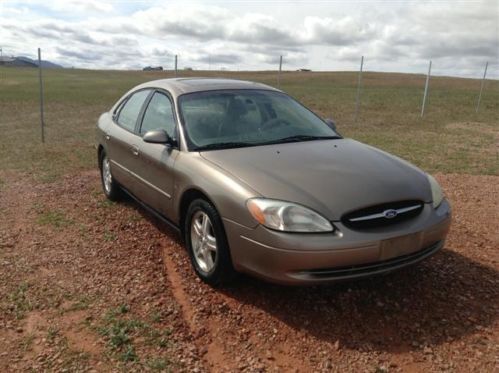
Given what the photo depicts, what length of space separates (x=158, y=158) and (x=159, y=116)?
1.83 feet

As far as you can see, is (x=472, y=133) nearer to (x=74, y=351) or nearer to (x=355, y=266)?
(x=355, y=266)

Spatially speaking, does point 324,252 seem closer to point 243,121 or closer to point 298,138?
point 298,138

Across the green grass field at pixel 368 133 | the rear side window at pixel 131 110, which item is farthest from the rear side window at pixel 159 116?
the green grass field at pixel 368 133

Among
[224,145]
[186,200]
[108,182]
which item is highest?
[224,145]

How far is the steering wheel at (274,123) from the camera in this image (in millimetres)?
4265

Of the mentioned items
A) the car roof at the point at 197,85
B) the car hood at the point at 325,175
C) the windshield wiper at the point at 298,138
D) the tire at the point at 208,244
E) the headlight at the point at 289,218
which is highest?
the car roof at the point at 197,85

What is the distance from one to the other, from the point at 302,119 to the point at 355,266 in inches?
77.9

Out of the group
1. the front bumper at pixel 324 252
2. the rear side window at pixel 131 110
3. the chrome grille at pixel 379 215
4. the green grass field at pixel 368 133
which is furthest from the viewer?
the green grass field at pixel 368 133

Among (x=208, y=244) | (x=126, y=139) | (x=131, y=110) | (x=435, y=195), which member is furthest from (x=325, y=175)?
(x=131, y=110)

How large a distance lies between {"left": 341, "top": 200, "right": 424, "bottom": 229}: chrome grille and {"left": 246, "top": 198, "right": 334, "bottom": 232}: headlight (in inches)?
6.5

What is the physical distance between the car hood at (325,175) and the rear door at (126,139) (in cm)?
140

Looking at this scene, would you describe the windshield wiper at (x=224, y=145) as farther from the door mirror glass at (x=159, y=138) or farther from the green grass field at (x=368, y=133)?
the green grass field at (x=368, y=133)

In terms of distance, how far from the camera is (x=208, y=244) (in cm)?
353

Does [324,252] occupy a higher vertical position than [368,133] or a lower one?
higher
